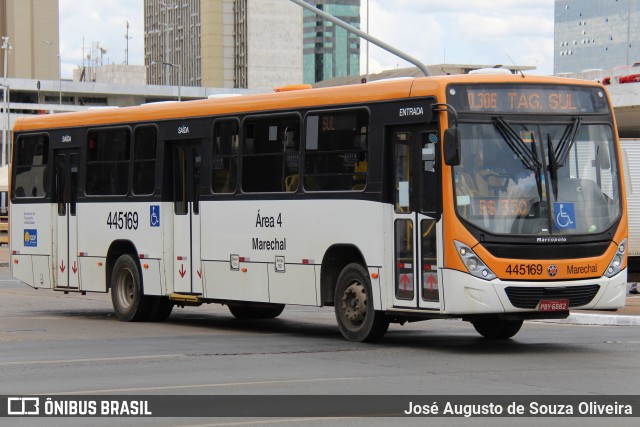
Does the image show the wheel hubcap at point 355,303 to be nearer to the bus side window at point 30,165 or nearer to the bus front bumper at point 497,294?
the bus front bumper at point 497,294

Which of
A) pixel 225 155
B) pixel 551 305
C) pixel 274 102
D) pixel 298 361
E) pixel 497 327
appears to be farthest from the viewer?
pixel 225 155

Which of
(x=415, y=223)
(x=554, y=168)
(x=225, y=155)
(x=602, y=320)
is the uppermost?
(x=225, y=155)

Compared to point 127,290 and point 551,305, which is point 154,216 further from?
point 551,305

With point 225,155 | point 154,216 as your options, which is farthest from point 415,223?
point 154,216

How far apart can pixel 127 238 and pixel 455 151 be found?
786 cm

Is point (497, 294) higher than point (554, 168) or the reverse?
the reverse

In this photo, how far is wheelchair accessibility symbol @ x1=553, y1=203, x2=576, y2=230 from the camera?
15.8 m

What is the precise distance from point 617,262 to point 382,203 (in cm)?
294

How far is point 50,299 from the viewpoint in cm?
2842

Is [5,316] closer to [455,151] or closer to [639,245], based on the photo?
[455,151]

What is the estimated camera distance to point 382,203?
16.6m

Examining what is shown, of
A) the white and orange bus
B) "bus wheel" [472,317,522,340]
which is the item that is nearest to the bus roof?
the white and orange bus

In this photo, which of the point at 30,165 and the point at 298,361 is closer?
the point at 298,361

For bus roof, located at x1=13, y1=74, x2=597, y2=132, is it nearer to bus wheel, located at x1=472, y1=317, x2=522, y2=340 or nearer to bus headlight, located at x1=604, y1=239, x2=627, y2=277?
bus headlight, located at x1=604, y1=239, x2=627, y2=277
